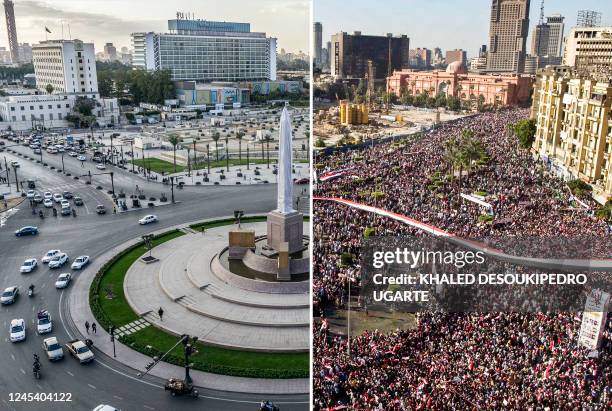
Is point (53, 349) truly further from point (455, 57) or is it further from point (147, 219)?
point (455, 57)

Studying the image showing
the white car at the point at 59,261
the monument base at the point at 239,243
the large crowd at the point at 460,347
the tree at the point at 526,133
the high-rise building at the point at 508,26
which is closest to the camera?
the large crowd at the point at 460,347

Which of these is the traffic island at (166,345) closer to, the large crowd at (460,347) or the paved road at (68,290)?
the paved road at (68,290)

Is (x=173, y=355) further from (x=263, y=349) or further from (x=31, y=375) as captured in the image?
(x=31, y=375)

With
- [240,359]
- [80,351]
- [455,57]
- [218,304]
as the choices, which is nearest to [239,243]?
[218,304]

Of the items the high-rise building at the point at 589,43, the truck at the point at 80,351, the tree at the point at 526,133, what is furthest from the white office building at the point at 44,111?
the truck at the point at 80,351

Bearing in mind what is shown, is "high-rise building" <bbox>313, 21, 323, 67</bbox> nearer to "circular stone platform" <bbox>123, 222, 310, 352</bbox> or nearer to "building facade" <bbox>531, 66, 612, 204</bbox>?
"circular stone platform" <bbox>123, 222, 310, 352</bbox>

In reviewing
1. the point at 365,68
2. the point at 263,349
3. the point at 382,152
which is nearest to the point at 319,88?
the point at 365,68
